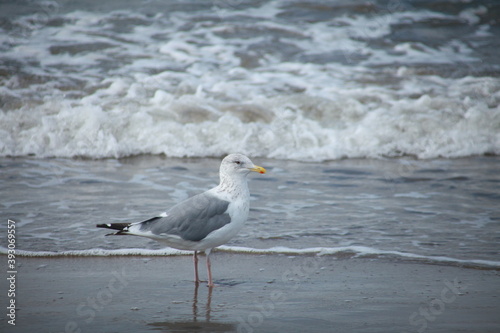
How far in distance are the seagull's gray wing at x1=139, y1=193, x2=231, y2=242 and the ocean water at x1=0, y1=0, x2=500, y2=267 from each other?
0.70 m

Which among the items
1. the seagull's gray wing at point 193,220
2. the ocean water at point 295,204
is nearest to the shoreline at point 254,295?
the ocean water at point 295,204

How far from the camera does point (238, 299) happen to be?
4.52m

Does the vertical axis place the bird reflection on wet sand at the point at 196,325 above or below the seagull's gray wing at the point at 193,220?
below

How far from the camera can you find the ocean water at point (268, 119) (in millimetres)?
6262

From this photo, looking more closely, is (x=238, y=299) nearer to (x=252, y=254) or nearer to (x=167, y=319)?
(x=167, y=319)

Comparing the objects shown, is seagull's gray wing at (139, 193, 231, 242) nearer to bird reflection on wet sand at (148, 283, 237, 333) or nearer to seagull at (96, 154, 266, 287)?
seagull at (96, 154, 266, 287)

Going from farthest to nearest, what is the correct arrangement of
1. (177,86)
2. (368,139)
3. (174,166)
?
(177,86) < (368,139) < (174,166)

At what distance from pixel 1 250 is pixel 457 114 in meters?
7.96

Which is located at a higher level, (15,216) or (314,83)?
(314,83)

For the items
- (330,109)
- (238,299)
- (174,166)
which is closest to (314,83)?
(330,109)

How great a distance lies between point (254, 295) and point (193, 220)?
870 millimetres

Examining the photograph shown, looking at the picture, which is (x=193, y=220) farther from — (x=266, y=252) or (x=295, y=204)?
(x=295, y=204)

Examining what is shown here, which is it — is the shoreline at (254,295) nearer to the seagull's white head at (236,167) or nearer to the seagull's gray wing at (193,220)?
the seagull's gray wing at (193,220)

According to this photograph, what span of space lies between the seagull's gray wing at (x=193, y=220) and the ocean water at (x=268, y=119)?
70cm
